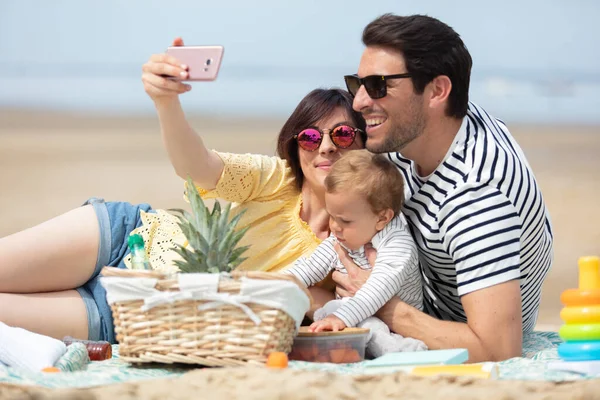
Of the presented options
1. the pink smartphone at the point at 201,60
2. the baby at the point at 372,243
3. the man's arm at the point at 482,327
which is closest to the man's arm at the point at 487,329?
the man's arm at the point at 482,327

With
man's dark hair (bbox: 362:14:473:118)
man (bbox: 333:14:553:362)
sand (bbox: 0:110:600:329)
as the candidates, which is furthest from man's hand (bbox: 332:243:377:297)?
sand (bbox: 0:110:600:329)

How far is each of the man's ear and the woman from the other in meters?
0.50

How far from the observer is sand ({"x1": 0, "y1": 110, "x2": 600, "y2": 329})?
9.79 meters

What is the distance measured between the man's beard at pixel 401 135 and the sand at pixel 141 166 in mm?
3853

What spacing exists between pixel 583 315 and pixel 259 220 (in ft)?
5.77

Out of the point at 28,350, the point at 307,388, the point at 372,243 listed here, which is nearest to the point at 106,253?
the point at 28,350

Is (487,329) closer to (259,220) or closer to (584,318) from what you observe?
(584,318)

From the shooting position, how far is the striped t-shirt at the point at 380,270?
3797 millimetres

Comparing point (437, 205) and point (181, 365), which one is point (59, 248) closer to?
point (181, 365)

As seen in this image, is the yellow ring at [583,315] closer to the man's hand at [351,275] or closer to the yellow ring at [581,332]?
the yellow ring at [581,332]

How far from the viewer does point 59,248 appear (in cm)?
444

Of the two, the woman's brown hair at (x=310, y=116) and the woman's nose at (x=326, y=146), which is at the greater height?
the woman's brown hair at (x=310, y=116)

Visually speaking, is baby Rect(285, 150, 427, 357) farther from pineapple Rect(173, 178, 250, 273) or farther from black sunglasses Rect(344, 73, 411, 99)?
pineapple Rect(173, 178, 250, 273)

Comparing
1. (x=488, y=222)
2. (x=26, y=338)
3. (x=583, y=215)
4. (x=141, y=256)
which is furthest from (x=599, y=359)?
(x=583, y=215)
